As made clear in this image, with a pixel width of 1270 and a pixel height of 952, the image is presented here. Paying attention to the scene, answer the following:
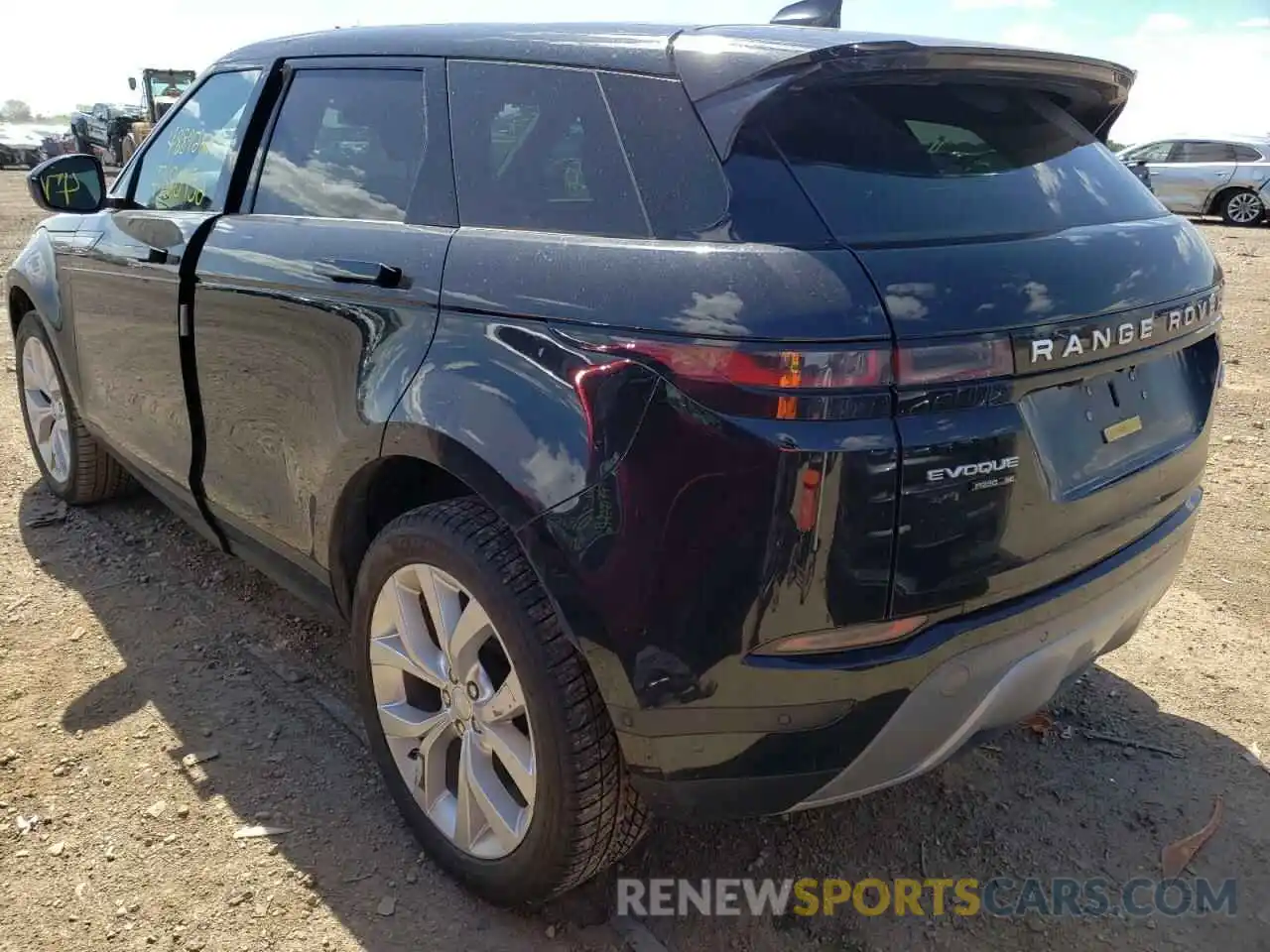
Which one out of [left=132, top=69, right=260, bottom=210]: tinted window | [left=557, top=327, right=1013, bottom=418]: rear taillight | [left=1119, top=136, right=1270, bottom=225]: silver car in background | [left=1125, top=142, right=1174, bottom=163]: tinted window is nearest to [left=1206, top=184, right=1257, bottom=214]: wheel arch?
[left=1119, top=136, right=1270, bottom=225]: silver car in background

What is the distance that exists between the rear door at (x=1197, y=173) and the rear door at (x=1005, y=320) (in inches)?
705

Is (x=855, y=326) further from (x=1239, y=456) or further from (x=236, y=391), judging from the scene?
(x=1239, y=456)

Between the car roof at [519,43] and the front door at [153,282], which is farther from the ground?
the car roof at [519,43]

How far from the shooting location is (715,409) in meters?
1.62

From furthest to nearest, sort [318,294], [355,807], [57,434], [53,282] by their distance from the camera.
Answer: [57,434] → [53,282] → [355,807] → [318,294]

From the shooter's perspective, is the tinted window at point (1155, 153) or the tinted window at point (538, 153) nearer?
the tinted window at point (538, 153)

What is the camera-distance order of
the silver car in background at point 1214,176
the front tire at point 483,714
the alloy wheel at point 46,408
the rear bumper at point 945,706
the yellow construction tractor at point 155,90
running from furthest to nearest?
the yellow construction tractor at point 155,90 < the silver car in background at point 1214,176 < the alloy wheel at point 46,408 < the front tire at point 483,714 < the rear bumper at point 945,706

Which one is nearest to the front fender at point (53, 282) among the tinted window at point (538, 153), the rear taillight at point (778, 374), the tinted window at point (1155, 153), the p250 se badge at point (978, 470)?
the tinted window at point (538, 153)

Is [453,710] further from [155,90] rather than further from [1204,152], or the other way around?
[155,90]

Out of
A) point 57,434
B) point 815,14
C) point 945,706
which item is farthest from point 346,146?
point 57,434

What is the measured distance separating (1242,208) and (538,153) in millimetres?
19263

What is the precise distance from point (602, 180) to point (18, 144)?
36.0 metres

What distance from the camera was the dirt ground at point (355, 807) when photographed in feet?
7.17

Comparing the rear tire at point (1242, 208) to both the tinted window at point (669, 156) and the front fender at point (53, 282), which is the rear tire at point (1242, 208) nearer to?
the front fender at point (53, 282)
